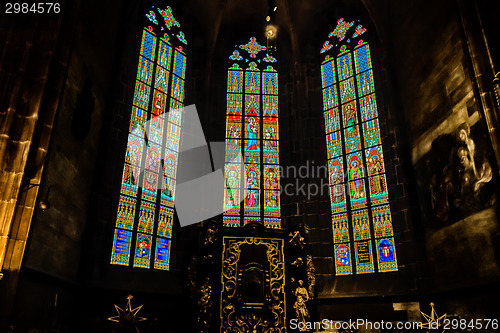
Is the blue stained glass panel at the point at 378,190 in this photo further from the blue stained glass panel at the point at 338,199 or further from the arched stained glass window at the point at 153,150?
the arched stained glass window at the point at 153,150

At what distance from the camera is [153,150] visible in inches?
477

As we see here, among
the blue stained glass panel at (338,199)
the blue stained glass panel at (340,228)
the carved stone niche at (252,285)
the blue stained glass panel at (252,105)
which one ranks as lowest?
the carved stone niche at (252,285)

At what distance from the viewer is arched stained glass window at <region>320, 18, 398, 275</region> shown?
37.7 feet

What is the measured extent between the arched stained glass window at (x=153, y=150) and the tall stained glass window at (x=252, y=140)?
185cm

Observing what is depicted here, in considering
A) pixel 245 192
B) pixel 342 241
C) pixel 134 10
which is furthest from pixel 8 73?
pixel 342 241

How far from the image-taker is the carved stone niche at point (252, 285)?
9.62 meters

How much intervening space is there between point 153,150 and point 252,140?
3.45 metres

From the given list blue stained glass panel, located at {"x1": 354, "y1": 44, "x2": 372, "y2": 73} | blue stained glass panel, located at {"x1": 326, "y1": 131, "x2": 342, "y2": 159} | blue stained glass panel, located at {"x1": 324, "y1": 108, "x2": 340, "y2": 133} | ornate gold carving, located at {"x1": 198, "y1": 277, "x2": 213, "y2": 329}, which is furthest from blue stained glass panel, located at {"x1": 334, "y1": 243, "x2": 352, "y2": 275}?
blue stained glass panel, located at {"x1": 354, "y1": 44, "x2": 372, "y2": 73}

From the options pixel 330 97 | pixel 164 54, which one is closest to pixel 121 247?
pixel 164 54

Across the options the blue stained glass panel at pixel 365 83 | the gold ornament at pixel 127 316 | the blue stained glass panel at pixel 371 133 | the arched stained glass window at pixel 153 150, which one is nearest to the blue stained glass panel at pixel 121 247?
the arched stained glass window at pixel 153 150

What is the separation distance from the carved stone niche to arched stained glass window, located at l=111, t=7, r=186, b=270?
2195 millimetres

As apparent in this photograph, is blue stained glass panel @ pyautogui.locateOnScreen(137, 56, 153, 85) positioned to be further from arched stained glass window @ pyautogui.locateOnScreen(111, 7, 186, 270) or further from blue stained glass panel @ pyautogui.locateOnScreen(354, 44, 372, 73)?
blue stained glass panel @ pyautogui.locateOnScreen(354, 44, 372, 73)

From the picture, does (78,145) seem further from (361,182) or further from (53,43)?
(361,182)

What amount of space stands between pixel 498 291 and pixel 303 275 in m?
4.21
